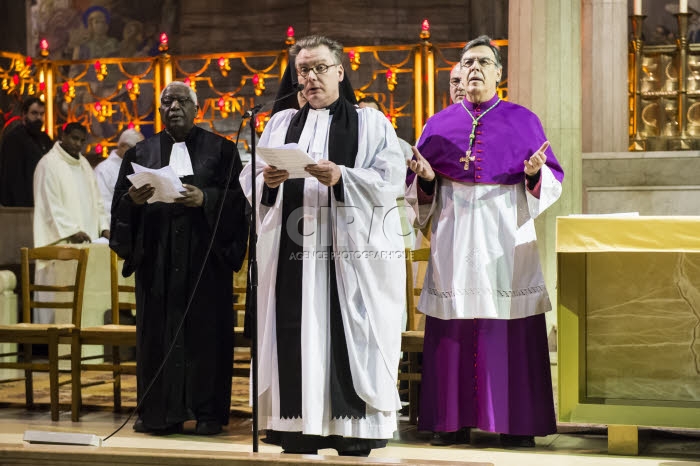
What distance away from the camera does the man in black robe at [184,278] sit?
6.28m

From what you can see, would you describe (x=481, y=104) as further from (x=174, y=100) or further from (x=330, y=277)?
(x=174, y=100)

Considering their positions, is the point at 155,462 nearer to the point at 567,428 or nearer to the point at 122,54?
the point at 567,428

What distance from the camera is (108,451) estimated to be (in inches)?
142

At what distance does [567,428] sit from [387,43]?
28.8ft

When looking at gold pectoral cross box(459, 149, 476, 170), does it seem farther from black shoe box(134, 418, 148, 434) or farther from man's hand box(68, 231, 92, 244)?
man's hand box(68, 231, 92, 244)

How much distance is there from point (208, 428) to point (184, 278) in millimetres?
820

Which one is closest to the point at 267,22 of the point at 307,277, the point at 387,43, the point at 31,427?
the point at 387,43

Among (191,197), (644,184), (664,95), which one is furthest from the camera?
(664,95)

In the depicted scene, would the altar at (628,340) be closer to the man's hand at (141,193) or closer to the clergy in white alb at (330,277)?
the clergy in white alb at (330,277)

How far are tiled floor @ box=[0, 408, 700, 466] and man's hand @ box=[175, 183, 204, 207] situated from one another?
4.10ft

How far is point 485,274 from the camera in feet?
18.8

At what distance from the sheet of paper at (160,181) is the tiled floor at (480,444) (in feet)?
4.21

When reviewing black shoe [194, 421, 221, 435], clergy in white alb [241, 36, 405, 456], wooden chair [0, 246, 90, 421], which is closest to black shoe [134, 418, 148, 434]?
black shoe [194, 421, 221, 435]

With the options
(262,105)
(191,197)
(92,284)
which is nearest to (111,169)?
(92,284)
